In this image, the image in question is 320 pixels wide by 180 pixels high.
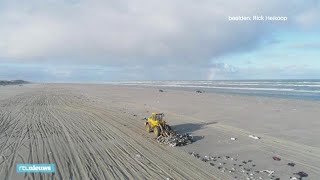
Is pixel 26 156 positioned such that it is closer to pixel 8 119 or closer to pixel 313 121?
pixel 8 119

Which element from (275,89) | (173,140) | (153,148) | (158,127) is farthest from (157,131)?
(275,89)


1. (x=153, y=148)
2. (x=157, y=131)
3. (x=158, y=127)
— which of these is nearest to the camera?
(x=153, y=148)

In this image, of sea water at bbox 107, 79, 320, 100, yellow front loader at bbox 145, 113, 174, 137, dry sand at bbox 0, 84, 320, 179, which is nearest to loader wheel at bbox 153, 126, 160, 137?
yellow front loader at bbox 145, 113, 174, 137

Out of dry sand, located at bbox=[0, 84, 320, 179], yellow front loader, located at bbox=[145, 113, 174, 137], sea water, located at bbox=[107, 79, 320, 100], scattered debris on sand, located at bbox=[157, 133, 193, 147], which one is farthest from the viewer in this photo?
sea water, located at bbox=[107, 79, 320, 100]

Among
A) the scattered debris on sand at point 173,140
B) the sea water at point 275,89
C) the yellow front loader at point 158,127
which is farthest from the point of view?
the sea water at point 275,89

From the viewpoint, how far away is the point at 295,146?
53.9 feet

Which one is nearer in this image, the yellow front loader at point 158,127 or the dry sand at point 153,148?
the dry sand at point 153,148

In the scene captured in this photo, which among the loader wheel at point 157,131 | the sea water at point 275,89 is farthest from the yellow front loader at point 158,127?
the sea water at point 275,89

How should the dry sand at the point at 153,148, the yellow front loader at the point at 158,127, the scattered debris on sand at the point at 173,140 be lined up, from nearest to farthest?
1. the dry sand at the point at 153,148
2. the scattered debris on sand at the point at 173,140
3. the yellow front loader at the point at 158,127

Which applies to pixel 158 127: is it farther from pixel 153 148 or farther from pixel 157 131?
pixel 153 148

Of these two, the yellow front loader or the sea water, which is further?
the sea water

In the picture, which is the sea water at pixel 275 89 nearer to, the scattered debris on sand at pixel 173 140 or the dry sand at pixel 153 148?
the dry sand at pixel 153 148

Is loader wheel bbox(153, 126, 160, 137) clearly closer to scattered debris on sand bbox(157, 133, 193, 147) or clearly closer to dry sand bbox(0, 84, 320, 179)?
scattered debris on sand bbox(157, 133, 193, 147)

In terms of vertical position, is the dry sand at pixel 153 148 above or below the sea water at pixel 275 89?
below
